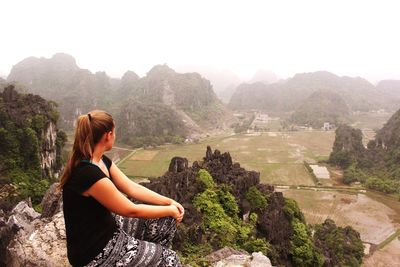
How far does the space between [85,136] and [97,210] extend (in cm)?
93

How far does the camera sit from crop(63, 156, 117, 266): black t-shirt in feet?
14.1

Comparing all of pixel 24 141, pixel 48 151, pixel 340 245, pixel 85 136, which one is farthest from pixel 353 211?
pixel 85 136

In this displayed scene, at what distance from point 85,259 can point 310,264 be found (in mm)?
22979

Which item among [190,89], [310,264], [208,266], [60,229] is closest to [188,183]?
[310,264]

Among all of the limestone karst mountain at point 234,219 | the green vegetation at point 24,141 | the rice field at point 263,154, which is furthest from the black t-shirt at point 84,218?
the rice field at point 263,154

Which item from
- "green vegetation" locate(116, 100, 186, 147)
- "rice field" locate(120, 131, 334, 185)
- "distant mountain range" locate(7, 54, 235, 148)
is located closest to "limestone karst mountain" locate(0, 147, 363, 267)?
"rice field" locate(120, 131, 334, 185)

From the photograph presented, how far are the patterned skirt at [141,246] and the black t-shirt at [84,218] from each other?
0.44 ft

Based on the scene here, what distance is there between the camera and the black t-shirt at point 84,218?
429 centimetres

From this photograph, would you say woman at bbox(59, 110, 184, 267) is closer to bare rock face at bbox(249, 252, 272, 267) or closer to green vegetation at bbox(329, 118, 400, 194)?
bare rock face at bbox(249, 252, 272, 267)

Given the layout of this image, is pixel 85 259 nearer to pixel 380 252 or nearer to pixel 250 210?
pixel 250 210

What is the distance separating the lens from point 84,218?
14.8ft

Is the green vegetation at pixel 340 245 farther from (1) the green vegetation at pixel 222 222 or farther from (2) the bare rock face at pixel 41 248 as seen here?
(2) the bare rock face at pixel 41 248

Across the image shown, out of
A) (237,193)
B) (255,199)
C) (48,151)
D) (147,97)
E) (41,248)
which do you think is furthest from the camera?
(147,97)

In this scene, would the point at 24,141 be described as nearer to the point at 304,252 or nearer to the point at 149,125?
the point at 304,252
